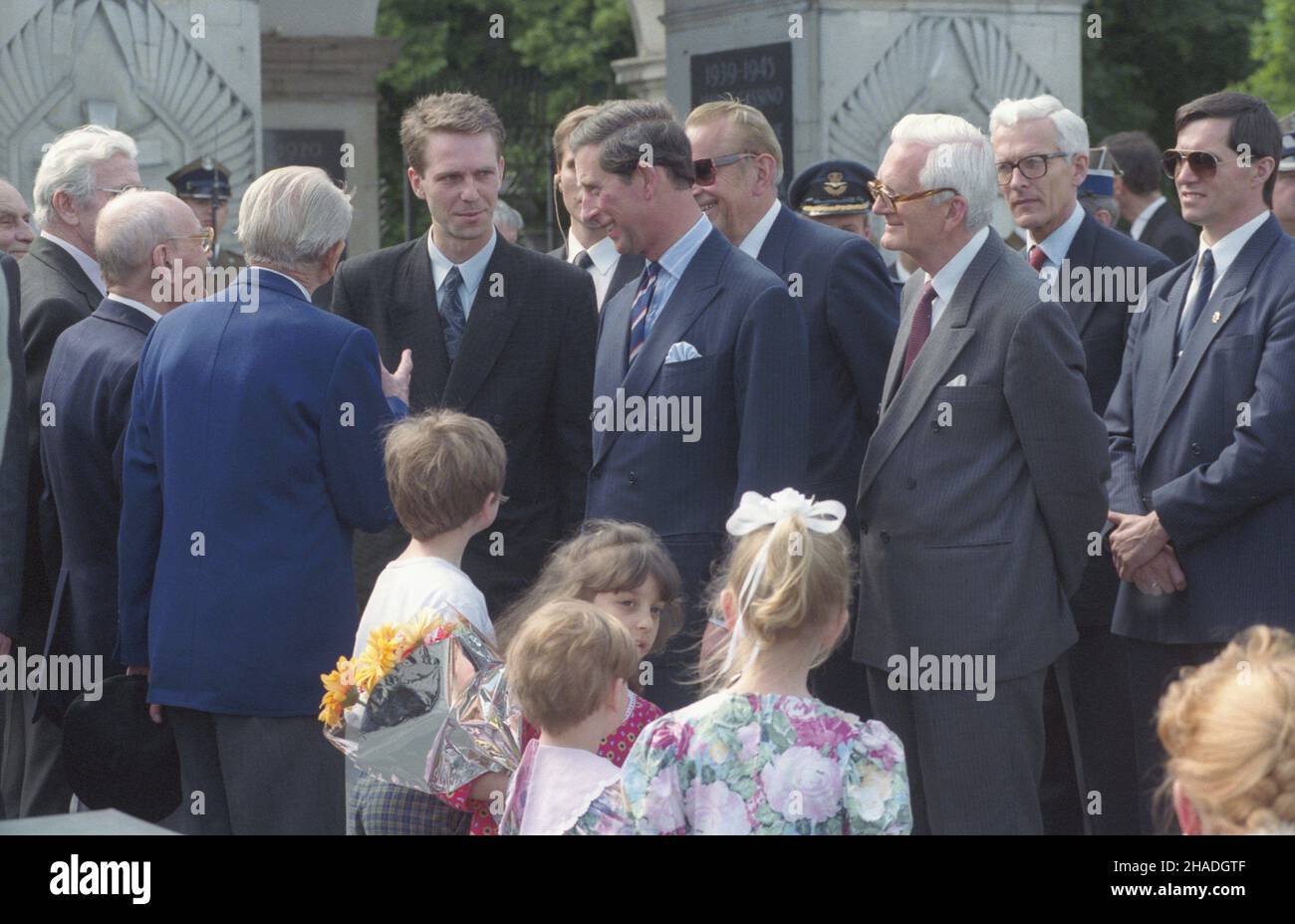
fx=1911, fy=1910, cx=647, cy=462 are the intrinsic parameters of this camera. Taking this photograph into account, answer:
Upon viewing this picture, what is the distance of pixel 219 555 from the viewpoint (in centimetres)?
424

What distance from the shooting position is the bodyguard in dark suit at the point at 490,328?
538 cm

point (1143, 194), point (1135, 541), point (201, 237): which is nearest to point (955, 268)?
point (1135, 541)

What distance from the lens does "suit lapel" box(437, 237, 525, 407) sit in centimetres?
538

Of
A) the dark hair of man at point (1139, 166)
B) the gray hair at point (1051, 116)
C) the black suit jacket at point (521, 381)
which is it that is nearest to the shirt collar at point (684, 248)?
the black suit jacket at point (521, 381)

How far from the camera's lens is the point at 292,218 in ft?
14.4

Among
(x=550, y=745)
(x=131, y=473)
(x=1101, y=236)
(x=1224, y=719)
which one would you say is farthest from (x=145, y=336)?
(x=1224, y=719)

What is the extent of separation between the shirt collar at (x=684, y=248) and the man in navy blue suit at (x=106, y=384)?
1262 millimetres

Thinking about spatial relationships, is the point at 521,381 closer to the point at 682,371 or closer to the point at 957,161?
the point at 682,371

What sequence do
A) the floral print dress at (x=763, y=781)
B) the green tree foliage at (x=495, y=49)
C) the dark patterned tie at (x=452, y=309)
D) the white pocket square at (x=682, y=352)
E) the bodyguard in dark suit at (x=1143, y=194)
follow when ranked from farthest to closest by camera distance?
1. the green tree foliage at (x=495, y=49)
2. the bodyguard in dark suit at (x=1143, y=194)
3. the dark patterned tie at (x=452, y=309)
4. the white pocket square at (x=682, y=352)
5. the floral print dress at (x=763, y=781)

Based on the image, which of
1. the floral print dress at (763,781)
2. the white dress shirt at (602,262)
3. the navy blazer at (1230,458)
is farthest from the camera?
the white dress shirt at (602,262)

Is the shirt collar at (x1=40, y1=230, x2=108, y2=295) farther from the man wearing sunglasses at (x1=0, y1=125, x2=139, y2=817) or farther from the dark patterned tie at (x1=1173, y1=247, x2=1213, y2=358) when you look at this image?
the dark patterned tie at (x1=1173, y1=247, x2=1213, y2=358)

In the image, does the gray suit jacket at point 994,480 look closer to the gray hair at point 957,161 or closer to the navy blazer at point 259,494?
the gray hair at point 957,161
